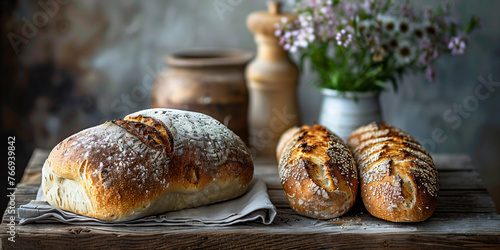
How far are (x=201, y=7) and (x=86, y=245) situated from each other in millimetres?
1443

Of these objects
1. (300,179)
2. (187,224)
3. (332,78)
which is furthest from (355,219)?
(332,78)

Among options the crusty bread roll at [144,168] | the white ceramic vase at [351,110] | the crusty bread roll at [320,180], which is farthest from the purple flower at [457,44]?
the crusty bread roll at [144,168]

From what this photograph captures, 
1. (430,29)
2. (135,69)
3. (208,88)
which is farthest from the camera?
(135,69)

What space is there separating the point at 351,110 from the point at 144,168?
90 cm

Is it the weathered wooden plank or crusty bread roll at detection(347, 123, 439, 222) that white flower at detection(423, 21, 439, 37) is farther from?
the weathered wooden plank

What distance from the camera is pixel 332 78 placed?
1768 mm

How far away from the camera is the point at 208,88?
1.86 m

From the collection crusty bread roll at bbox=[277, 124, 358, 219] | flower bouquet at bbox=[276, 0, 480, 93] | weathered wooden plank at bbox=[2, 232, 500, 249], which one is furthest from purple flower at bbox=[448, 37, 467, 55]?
weathered wooden plank at bbox=[2, 232, 500, 249]

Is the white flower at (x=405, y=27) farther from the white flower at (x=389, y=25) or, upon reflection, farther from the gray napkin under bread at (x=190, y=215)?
the gray napkin under bread at (x=190, y=215)

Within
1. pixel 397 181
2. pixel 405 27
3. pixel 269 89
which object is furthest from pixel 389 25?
pixel 397 181

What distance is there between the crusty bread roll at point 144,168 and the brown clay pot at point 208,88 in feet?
1.85

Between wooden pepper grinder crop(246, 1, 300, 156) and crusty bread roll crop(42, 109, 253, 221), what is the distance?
69 centimetres

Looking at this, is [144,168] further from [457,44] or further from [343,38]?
[457,44]

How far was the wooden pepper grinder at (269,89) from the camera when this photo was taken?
1.92 meters
